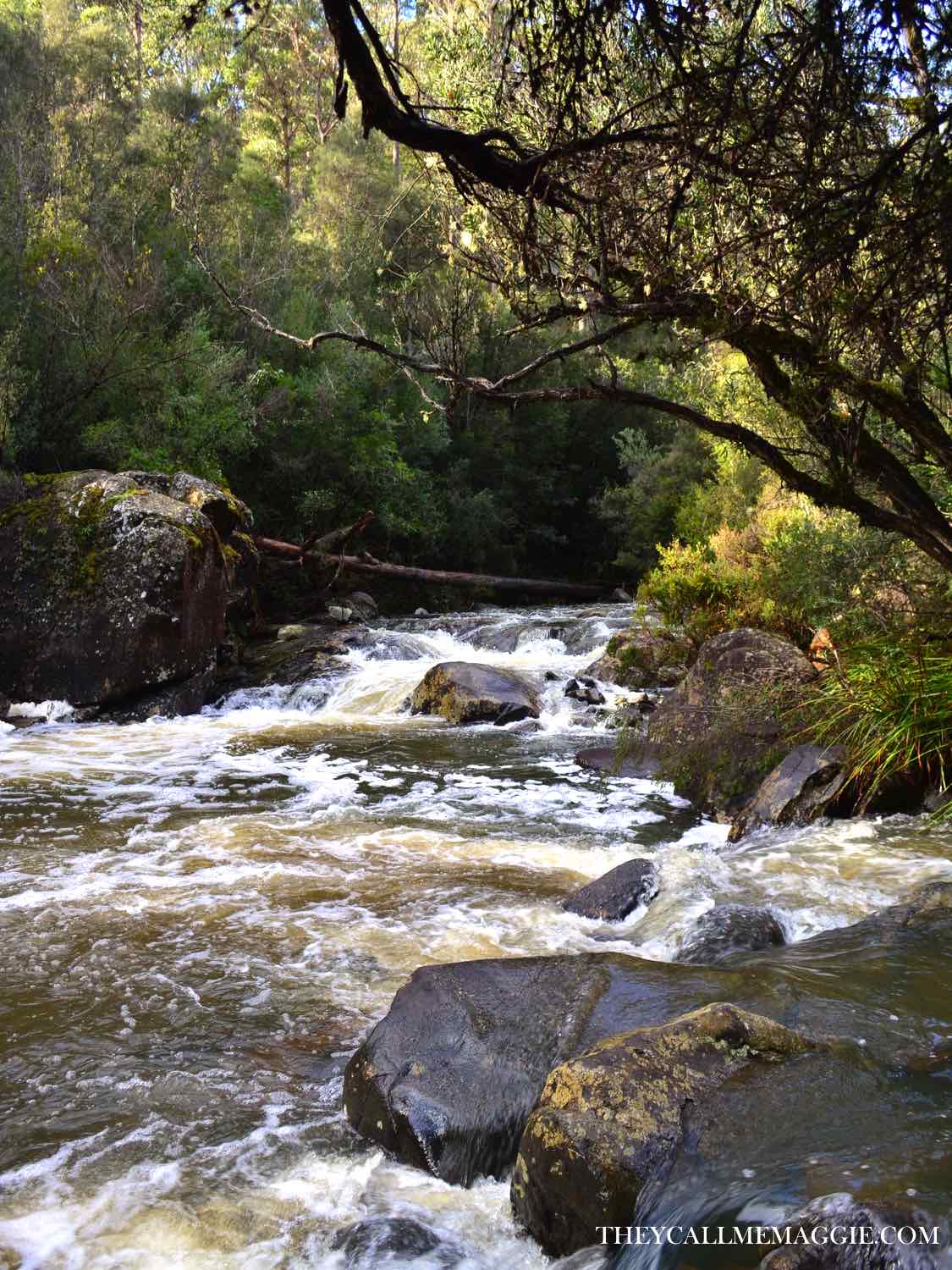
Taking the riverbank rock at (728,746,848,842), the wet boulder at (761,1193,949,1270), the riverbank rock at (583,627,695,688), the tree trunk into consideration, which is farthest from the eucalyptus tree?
the tree trunk

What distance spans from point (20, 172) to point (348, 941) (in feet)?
63.3

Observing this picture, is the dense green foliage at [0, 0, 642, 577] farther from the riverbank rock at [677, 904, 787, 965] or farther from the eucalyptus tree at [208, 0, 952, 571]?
the riverbank rock at [677, 904, 787, 965]

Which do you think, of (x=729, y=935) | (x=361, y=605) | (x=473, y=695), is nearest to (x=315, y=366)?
(x=361, y=605)

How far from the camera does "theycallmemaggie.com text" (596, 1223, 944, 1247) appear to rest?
2.04 meters

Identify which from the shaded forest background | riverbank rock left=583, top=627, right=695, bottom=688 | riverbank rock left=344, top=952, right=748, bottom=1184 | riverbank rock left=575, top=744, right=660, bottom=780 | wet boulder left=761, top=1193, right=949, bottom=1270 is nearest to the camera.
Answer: wet boulder left=761, top=1193, right=949, bottom=1270

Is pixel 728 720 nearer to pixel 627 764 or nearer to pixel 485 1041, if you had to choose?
pixel 627 764

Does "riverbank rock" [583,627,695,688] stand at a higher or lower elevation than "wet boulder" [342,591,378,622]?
lower

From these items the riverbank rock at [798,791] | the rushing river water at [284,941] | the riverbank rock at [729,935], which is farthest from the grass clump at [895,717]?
the riverbank rock at [729,935]

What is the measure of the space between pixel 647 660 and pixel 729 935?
28.0 ft

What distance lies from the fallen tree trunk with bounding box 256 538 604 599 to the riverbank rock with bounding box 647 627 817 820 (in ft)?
35.5

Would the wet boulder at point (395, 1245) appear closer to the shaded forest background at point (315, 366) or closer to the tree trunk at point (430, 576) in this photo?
the shaded forest background at point (315, 366)

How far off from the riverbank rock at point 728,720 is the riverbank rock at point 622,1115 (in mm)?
4974

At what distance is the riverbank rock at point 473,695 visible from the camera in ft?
39.5

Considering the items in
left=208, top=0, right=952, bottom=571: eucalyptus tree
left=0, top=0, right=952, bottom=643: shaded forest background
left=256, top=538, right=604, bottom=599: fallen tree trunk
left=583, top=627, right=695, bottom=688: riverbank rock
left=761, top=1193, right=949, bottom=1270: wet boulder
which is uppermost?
left=0, top=0, right=952, bottom=643: shaded forest background
